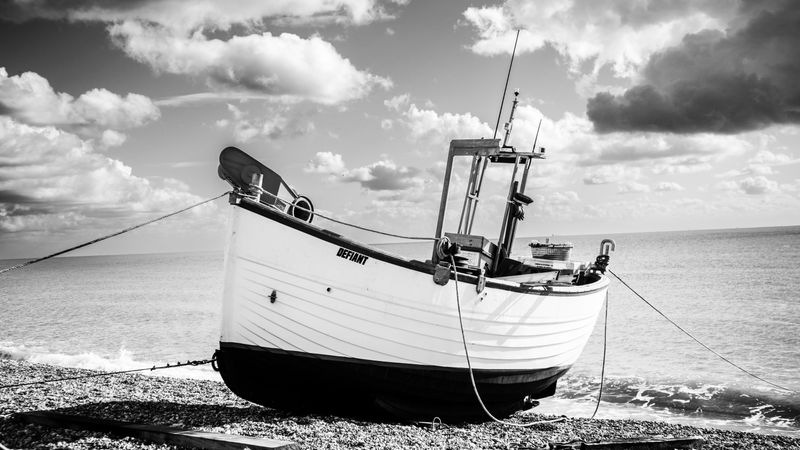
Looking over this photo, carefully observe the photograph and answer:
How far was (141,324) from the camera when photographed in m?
22.5

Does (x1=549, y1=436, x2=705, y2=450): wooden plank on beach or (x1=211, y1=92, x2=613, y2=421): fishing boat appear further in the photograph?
(x1=211, y1=92, x2=613, y2=421): fishing boat

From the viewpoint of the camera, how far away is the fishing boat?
6375 millimetres

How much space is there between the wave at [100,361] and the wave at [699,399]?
29.5ft

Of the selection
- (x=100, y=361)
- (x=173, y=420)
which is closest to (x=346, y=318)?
(x=173, y=420)

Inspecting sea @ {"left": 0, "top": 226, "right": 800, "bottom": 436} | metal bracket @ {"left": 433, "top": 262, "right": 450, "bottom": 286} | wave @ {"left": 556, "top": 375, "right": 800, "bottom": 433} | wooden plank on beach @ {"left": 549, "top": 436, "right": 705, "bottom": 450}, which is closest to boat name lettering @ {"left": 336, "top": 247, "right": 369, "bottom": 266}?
metal bracket @ {"left": 433, "top": 262, "right": 450, "bottom": 286}

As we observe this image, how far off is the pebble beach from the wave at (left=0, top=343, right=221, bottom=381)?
2.89 m

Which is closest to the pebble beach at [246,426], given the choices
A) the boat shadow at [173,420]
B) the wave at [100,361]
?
the boat shadow at [173,420]

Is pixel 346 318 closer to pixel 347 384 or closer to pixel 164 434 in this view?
pixel 347 384

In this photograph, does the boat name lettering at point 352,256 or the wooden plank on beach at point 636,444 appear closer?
the wooden plank on beach at point 636,444

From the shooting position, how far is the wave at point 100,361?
511 inches

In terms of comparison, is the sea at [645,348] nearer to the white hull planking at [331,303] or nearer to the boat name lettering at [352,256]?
the white hull planking at [331,303]

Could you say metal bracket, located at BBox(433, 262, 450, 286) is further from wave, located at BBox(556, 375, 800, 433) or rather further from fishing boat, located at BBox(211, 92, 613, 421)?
wave, located at BBox(556, 375, 800, 433)

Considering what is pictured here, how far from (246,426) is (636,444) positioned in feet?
15.8

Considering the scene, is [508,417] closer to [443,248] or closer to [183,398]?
[443,248]
